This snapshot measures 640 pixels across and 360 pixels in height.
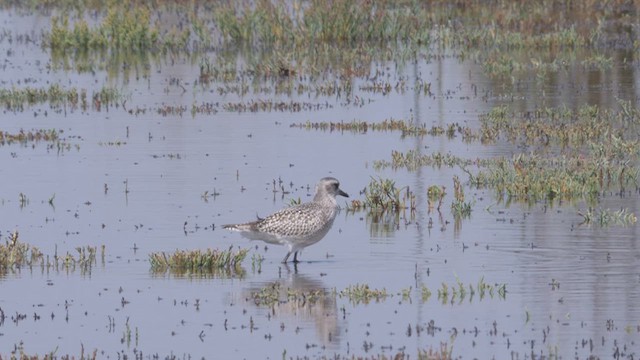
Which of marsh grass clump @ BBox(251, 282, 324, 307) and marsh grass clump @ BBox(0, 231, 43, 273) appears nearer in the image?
marsh grass clump @ BBox(251, 282, 324, 307)

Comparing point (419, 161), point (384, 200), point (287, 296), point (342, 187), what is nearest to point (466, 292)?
point (287, 296)

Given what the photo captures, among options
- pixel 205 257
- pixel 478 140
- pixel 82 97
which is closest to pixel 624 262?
pixel 205 257

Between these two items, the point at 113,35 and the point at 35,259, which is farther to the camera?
the point at 113,35

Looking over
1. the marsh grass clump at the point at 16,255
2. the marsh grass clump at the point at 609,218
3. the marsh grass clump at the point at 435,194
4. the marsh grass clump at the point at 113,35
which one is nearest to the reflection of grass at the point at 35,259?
the marsh grass clump at the point at 16,255

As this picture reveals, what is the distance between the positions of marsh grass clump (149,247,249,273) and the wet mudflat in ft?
0.16

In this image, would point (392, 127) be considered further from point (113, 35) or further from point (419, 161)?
point (113, 35)

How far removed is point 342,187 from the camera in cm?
1923

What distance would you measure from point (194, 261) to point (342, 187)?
5046 mm

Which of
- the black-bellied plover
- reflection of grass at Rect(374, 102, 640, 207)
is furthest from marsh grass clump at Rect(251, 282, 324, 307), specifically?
reflection of grass at Rect(374, 102, 640, 207)

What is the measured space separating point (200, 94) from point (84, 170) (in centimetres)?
848

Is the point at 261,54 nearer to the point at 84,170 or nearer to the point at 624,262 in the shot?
the point at 84,170

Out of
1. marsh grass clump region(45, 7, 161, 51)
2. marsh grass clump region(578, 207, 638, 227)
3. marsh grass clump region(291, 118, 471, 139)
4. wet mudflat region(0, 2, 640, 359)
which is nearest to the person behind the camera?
wet mudflat region(0, 2, 640, 359)

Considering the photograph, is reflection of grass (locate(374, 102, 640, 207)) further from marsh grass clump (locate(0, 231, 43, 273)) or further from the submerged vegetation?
marsh grass clump (locate(0, 231, 43, 273))

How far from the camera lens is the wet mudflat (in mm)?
12141
